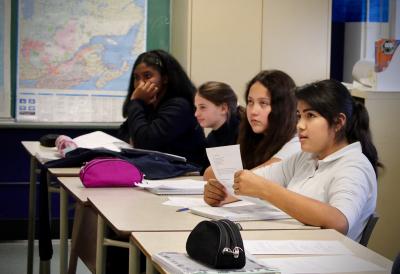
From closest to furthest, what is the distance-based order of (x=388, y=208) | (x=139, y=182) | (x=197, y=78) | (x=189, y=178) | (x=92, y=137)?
(x=139, y=182)
(x=189, y=178)
(x=92, y=137)
(x=388, y=208)
(x=197, y=78)

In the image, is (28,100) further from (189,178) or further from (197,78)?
(189,178)

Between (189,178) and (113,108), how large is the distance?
214 centimetres

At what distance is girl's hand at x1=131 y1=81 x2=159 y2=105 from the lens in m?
4.25

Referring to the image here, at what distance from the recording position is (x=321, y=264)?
1884 millimetres

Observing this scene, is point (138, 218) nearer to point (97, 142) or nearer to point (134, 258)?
point (134, 258)

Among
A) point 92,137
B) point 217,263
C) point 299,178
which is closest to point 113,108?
point 92,137

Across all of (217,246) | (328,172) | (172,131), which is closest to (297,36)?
(172,131)

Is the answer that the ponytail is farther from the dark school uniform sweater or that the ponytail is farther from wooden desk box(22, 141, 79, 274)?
the dark school uniform sweater

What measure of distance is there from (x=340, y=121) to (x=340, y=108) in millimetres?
45

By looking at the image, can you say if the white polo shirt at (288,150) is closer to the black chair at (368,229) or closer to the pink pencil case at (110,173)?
the pink pencil case at (110,173)

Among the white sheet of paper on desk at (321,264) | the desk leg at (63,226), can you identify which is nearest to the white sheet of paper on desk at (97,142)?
the desk leg at (63,226)

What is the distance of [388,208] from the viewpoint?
15.5ft

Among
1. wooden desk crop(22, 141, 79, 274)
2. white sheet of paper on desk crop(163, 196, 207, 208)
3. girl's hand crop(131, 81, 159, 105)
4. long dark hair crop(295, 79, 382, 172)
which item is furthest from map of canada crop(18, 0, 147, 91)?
long dark hair crop(295, 79, 382, 172)

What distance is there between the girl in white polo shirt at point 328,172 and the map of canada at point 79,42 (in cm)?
291
